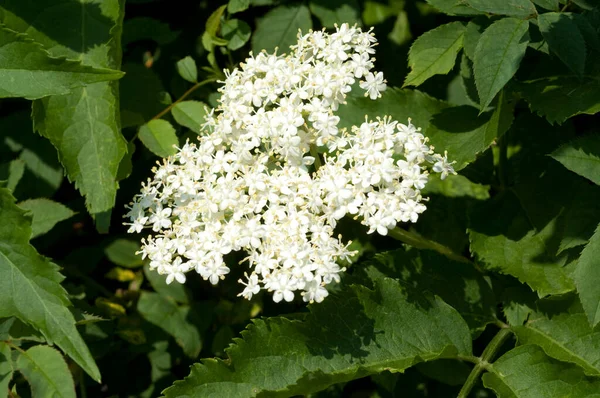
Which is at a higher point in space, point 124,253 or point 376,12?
point 376,12

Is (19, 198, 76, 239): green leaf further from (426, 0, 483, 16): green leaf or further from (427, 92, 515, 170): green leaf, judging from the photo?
(426, 0, 483, 16): green leaf

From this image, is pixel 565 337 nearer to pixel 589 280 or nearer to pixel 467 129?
pixel 589 280

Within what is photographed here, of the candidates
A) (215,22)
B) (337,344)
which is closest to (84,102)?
(215,22)

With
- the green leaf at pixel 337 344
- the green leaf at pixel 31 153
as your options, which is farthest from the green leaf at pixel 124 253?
the green leaf at pixel 337 344

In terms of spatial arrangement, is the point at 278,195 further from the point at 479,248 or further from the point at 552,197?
the point at 552,197

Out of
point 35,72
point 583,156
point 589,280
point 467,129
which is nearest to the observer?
point 35,72

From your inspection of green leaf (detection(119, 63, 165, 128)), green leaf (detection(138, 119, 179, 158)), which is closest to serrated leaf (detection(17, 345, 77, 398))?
green leaf (detection(138, 119, 179, 158))

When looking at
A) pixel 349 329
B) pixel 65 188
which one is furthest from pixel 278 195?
pixel 65 188
